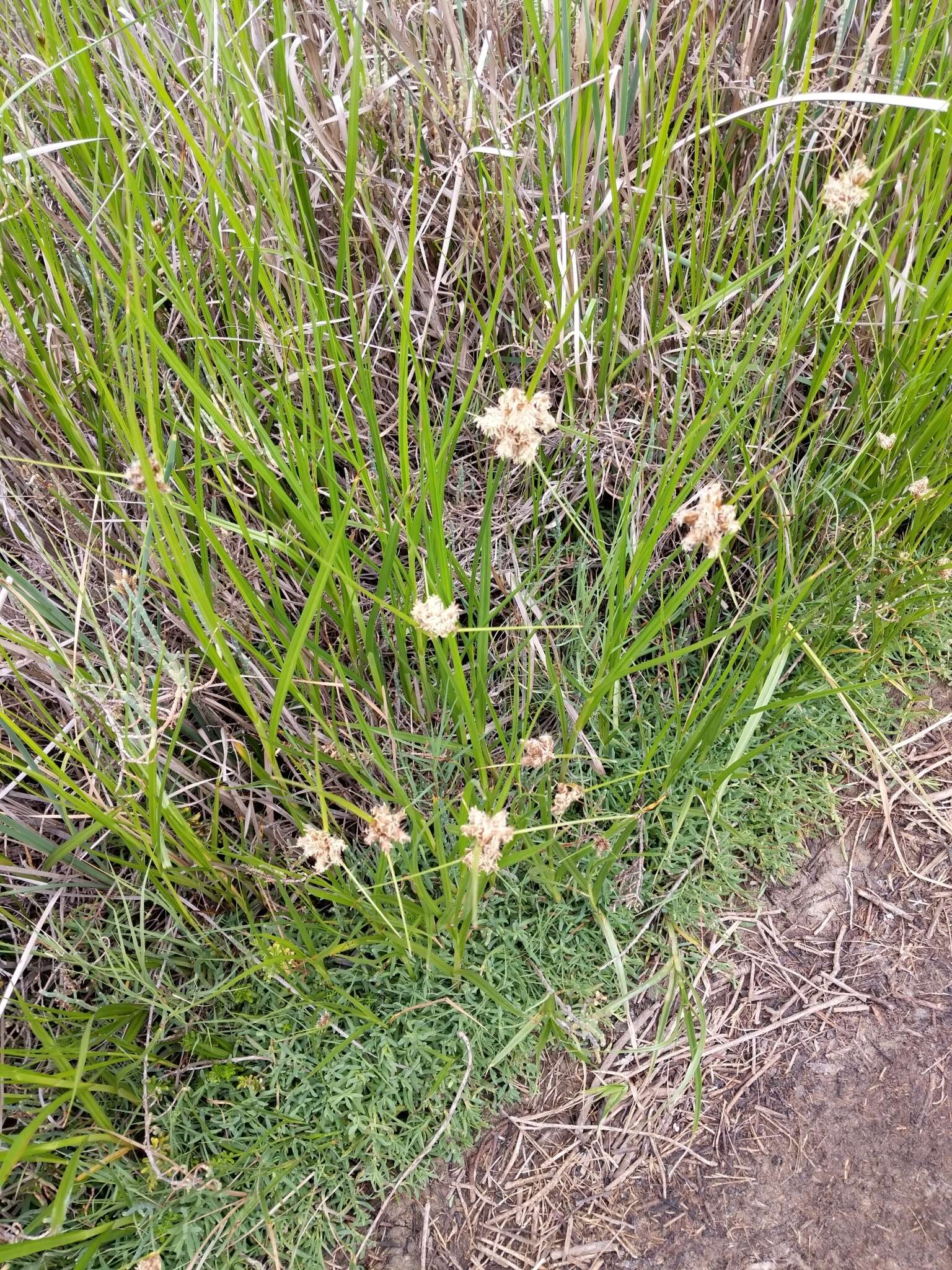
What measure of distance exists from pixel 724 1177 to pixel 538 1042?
1.23 feet

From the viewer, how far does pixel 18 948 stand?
4.45 ft

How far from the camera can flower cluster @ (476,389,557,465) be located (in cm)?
87

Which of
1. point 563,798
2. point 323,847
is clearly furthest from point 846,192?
point 323,847

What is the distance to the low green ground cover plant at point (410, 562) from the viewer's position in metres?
1.23

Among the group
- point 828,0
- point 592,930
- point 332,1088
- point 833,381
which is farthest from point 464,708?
point 828,0

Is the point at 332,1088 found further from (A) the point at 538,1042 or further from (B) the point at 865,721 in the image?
(B) the point at 865,721

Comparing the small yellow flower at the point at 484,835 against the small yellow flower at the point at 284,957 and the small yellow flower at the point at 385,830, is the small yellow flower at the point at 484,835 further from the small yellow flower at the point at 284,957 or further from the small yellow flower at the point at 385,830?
the small yellow flower at the point at 284,957

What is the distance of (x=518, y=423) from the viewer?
2.85 feet

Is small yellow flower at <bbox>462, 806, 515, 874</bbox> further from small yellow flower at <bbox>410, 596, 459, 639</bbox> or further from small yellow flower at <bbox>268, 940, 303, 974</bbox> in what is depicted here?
small yellow flower at <bbox>268, 940, 303, 974</bbox>

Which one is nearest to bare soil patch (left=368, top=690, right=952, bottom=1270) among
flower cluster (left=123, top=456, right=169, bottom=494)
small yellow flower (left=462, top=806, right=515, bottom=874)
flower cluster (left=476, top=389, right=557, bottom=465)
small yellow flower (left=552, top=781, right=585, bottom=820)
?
small yellow flower (left=552, top=781, right=585, bottom=820)

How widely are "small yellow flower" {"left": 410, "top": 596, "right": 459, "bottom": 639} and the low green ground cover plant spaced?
0.37 feet

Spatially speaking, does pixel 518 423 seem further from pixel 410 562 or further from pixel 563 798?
pixel 563 798

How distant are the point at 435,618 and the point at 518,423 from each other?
0.75ft

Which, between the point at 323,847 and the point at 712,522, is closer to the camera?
the point at 712,522
